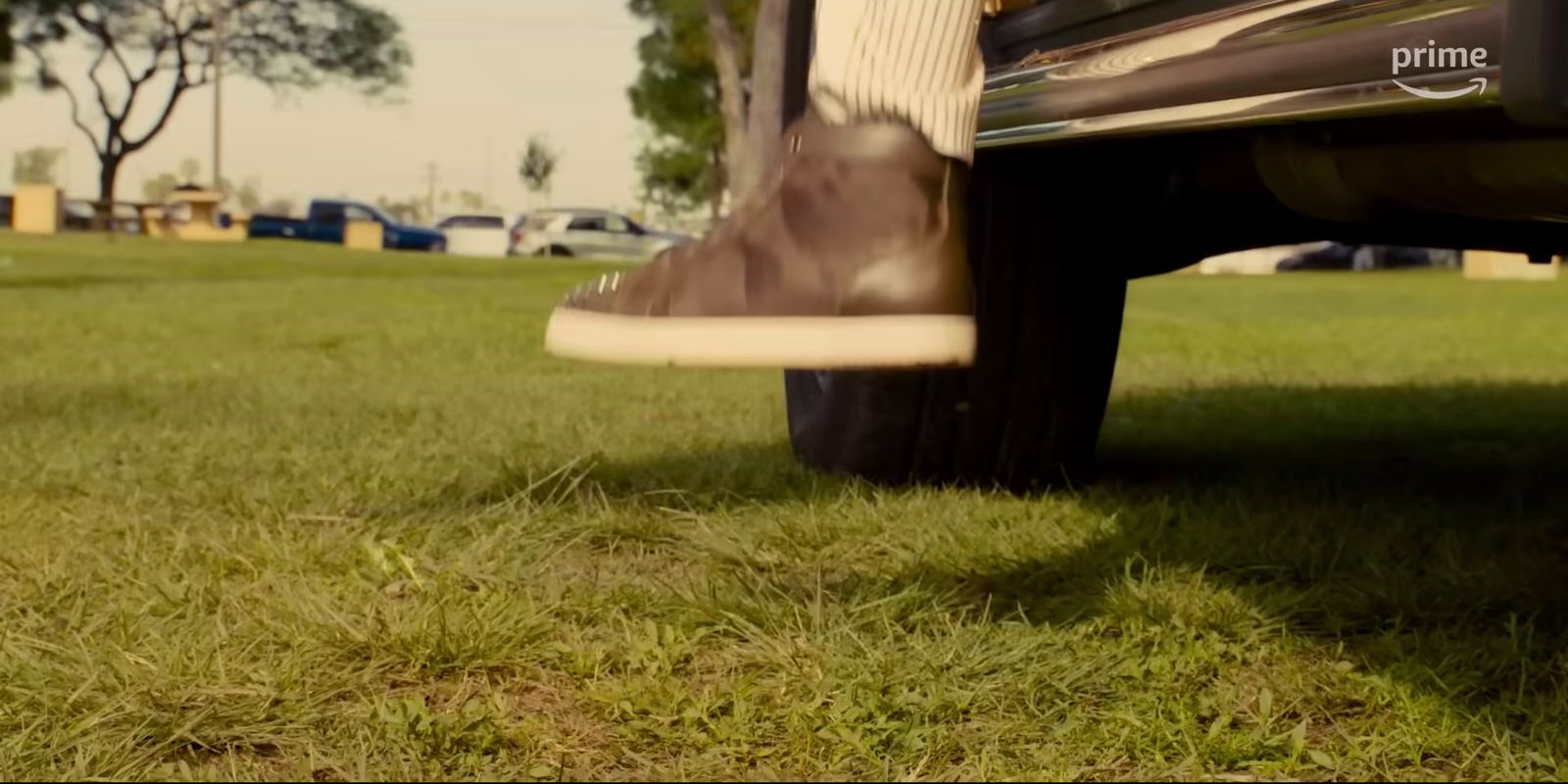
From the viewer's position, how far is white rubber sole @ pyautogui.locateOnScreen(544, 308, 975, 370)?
155 centimetres

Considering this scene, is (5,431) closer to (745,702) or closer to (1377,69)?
(745,702)

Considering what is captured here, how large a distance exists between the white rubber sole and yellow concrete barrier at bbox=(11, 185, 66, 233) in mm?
28667

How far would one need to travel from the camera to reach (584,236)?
3562 centimetres

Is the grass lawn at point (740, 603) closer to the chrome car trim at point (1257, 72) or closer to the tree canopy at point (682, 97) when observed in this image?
the chrome car trim at point (1257, 72)

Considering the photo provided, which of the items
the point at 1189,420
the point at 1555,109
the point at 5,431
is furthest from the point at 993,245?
the point at 5,431

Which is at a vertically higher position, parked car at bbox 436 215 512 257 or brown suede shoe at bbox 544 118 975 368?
brown suede shoe at bbox 544 118 975 368

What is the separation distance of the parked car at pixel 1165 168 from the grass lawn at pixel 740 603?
144 mm

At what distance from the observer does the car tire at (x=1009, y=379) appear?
273 cm

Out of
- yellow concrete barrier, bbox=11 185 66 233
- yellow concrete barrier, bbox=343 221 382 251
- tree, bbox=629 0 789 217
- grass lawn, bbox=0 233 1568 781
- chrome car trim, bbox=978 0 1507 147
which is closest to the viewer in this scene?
chrome car trim, bbox=978 0 1507 147

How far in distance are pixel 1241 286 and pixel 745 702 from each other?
57.6 feet

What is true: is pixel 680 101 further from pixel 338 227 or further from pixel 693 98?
pixel 338 227

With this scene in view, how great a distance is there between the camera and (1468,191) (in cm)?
163

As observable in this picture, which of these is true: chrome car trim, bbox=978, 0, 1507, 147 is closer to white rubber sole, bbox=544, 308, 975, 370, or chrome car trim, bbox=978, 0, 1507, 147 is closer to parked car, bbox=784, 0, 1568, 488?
parked car, bbox=784, 0, 1568, 488

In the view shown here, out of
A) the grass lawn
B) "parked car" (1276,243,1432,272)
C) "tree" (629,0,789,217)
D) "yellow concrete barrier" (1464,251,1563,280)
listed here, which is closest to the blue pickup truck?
"tree" (629,0,789,217)
